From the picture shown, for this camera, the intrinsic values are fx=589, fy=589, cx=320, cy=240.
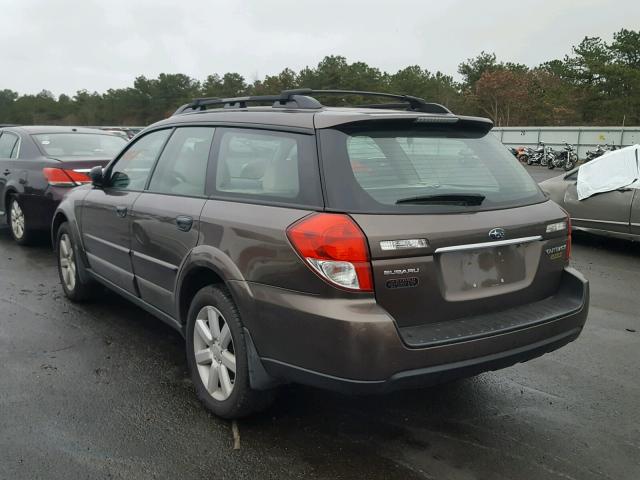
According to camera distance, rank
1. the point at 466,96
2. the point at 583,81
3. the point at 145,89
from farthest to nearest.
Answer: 1. the point at 145,89
2. the point at 466,96
3. the point at 583,81

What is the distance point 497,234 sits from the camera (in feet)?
9.42

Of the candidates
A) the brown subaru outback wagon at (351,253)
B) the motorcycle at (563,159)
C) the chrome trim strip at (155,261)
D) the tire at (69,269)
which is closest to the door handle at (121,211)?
the chrome trim strip at (155,261)

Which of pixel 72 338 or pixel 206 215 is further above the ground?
pixel 206 215

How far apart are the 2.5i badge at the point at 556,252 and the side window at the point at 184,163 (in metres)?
1.96

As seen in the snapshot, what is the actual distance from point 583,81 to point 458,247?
58391 millimetres

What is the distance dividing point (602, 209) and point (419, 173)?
5.94 meters

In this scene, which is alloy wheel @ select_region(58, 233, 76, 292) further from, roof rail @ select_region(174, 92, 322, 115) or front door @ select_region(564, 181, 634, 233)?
front door @ select_region(564, 181, 634, 233)

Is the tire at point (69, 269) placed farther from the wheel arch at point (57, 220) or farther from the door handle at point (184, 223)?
the door handle at point (184, 223)

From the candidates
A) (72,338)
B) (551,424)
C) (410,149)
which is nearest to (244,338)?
(410,149)

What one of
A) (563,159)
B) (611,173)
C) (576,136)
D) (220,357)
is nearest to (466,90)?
(576,136)

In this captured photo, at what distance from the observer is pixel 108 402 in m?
3.42

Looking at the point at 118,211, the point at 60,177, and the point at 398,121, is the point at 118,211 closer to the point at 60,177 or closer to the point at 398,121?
the point at 398,121

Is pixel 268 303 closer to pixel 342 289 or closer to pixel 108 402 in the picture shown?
pixel 342 289

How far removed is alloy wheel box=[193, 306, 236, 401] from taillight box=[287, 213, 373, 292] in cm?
75
